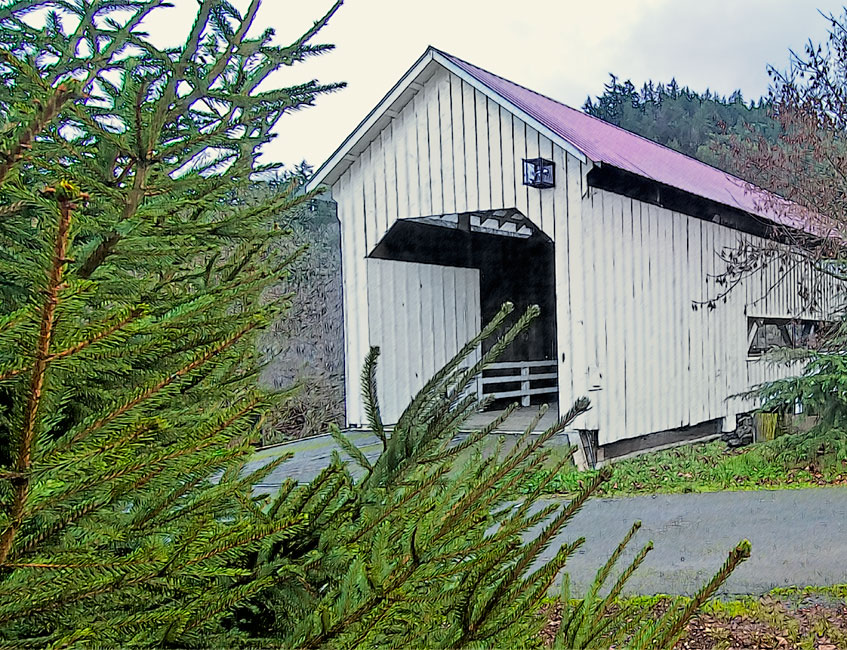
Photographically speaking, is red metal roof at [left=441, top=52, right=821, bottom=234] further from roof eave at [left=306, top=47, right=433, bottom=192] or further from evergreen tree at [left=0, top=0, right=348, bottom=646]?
evergreen tree at [left=0, top=0, right=348, bottom=646]

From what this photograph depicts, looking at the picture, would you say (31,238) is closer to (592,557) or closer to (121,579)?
(121,579)

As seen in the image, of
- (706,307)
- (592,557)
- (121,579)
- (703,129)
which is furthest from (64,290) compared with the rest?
(703,129)

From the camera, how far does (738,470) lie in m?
5.90

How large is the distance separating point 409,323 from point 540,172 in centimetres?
193

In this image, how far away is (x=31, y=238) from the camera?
935mm

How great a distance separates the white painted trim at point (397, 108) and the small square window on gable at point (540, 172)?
23cm

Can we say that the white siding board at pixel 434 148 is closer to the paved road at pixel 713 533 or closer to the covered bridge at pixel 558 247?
the covered bridge at pixel 558 247

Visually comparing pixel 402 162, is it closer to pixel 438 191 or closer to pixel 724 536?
pixel 438 191

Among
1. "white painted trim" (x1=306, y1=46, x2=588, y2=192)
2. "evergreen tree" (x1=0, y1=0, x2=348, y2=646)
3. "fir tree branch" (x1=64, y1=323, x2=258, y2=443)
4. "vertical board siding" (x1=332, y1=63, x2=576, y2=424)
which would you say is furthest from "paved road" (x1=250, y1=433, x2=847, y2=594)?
"fir tree branch" (x1=64, y1=323, x2=258, y2=443)

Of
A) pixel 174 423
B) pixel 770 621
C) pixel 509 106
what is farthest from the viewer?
pixel 509 106

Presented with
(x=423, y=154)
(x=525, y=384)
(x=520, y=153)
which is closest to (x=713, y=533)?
(x=520, y=153)

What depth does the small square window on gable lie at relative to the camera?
5.65 m

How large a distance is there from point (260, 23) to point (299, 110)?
141 mm

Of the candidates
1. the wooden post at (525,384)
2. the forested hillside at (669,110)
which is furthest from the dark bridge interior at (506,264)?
the forested hillside at (669,110)
